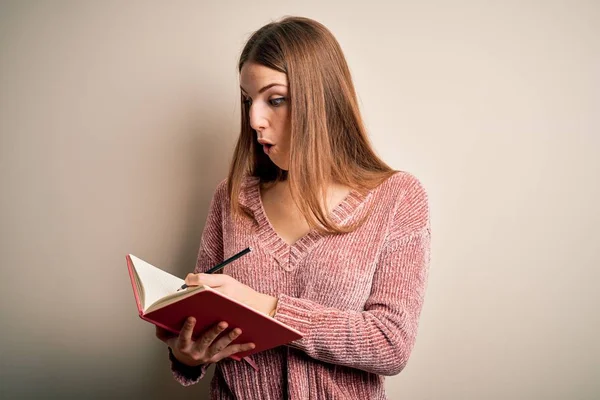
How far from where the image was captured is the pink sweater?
967mm

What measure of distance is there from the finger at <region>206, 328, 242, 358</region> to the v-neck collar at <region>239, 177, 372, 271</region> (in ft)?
0.79

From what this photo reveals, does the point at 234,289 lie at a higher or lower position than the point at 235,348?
higher

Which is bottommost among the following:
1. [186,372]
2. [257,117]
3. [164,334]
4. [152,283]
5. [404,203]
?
[186,372]

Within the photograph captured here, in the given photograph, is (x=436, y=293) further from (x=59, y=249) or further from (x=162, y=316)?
(x=59, y=249)

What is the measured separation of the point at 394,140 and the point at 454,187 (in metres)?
0.23

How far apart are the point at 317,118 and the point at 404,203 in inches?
11.2

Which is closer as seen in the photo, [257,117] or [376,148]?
[257,117]

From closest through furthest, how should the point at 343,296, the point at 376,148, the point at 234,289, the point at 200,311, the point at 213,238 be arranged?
the point at 200,311
the point at 234,289
the point at 343,296
the point at 213,238
the point at 376,148

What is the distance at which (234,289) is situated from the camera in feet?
3.04

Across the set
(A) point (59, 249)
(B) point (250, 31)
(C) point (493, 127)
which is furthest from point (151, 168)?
(C) point (493, 127)

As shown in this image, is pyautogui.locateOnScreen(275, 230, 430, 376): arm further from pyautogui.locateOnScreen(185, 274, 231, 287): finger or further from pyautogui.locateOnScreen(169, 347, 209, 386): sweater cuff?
pyautogui.locateOnScreen(169, 347, 209, 386): sweater cuff

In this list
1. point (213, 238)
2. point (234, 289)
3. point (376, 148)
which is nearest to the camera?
point (234, 289)

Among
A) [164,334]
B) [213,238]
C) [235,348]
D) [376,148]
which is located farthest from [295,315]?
[376,148]

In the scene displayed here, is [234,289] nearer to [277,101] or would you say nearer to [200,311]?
[200,311]
